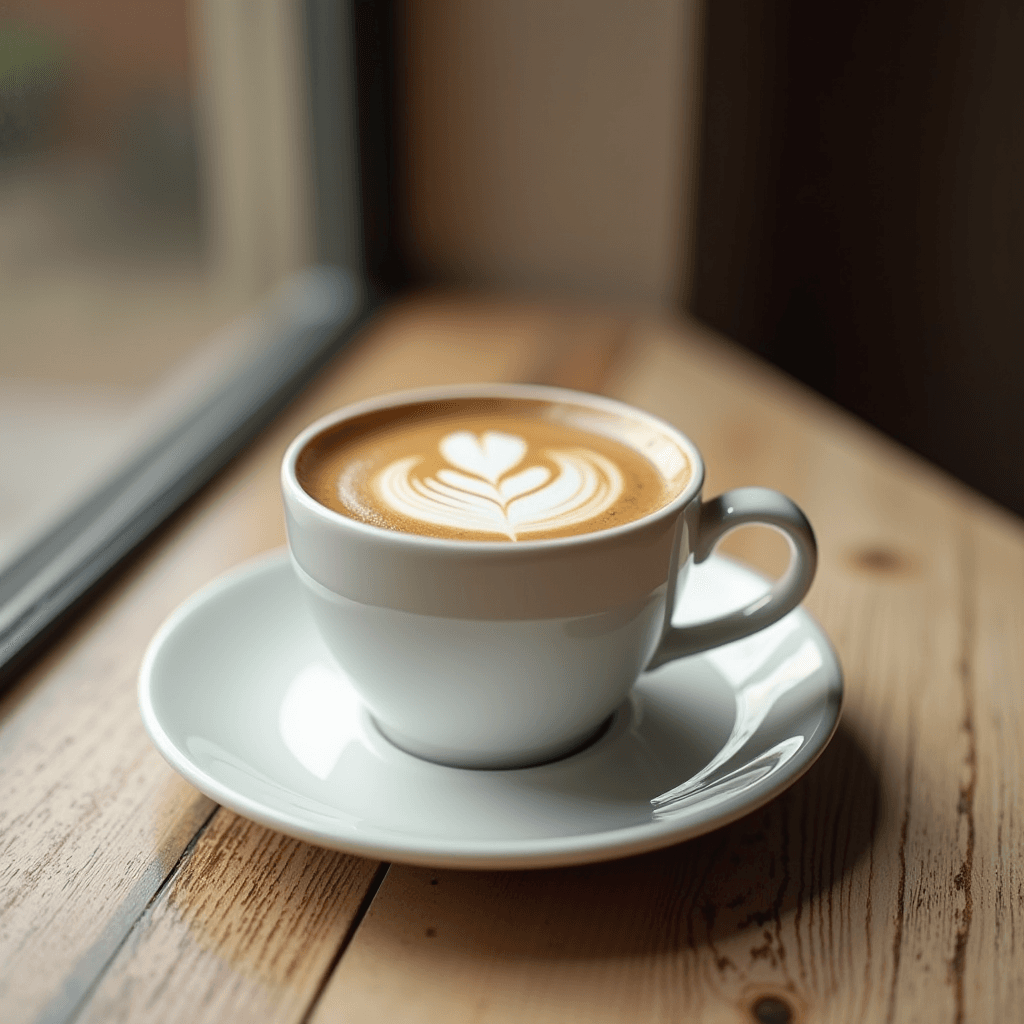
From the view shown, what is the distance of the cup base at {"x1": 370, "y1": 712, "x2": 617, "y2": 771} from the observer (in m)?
0.48

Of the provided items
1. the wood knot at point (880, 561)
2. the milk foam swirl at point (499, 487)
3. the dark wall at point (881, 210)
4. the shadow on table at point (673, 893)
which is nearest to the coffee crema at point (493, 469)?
the milk foam swirl at point (499, 487)

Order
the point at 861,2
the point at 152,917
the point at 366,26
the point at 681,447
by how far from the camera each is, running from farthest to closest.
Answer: the point at 861,2 → the point at 366,26 → the point at 681,447 → the point at 152,917

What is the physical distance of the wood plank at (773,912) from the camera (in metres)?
0.40

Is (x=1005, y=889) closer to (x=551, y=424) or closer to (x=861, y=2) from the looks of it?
(x=551, y=424)

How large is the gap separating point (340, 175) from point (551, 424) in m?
0.69

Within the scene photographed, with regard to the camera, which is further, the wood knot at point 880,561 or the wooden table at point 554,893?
the wood knot at point 880,561

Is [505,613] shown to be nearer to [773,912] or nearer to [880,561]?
[773,912]

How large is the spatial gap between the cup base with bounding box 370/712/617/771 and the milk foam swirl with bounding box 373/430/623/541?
3.7 inches

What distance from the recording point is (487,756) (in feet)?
1.58

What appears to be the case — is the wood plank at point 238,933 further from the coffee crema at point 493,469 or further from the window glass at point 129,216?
the window glass at point 129,216

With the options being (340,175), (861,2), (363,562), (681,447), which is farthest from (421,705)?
(861,2)

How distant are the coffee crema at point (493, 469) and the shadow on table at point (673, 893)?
0.45 ft

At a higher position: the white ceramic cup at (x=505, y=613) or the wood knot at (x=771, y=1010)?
the white ceramic cup at (x=505, y=613)

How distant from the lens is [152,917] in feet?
1.40
